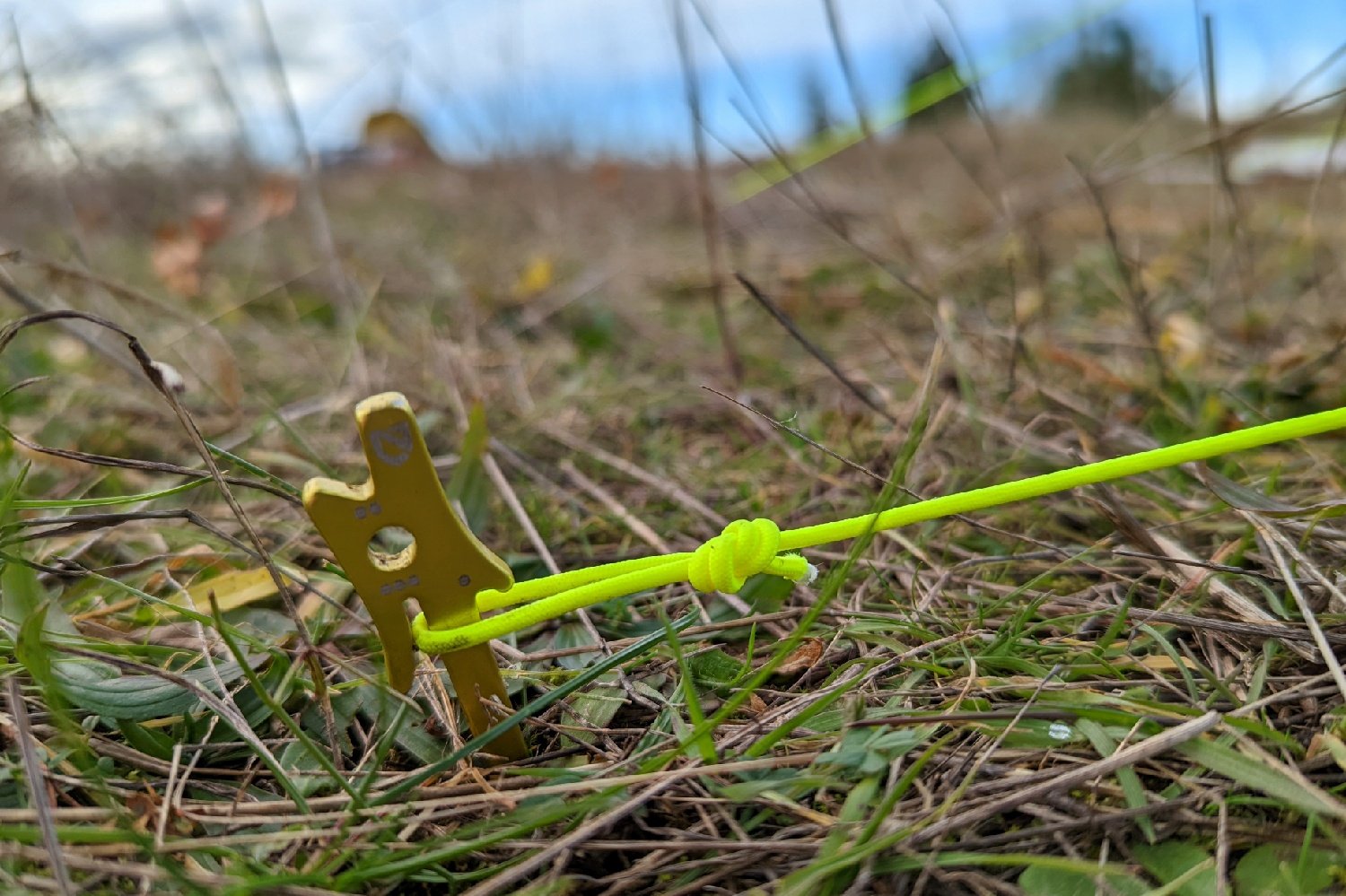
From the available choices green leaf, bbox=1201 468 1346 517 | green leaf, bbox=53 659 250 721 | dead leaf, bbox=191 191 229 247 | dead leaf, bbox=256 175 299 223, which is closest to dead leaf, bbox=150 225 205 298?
dead leaf, bbox=191 191 229 247

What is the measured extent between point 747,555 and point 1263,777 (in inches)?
15.9

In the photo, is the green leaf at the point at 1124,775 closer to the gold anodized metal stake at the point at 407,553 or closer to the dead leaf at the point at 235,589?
the gold anodized metal stake at the point at 407,553

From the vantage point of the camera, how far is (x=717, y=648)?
2.84 ft

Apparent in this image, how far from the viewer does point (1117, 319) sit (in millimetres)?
2012

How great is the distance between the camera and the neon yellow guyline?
72 centimetres

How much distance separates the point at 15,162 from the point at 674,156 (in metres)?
3.00

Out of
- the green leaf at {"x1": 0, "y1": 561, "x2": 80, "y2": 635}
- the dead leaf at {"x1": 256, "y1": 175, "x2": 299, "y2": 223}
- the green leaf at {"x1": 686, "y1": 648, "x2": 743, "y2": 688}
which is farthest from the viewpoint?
the dead leaf at {"x1": 256, "y1": 175, "x2": 299, "y2": 223}

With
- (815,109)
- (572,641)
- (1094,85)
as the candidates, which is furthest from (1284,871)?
(1094,85)

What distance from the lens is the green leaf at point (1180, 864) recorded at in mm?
588

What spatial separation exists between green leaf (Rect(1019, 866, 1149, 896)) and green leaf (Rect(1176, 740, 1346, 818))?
0.11 meters

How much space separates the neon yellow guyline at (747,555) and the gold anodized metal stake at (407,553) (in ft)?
0.09

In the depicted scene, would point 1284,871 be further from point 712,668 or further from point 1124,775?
point 712,668

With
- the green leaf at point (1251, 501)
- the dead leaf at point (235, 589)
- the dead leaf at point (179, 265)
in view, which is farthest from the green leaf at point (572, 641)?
the dead leaf at point (179, 265)

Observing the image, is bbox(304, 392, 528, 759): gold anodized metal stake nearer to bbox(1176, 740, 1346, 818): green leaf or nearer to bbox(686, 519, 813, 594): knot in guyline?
bbox(686, 519, 813, 594): knot in guyline
